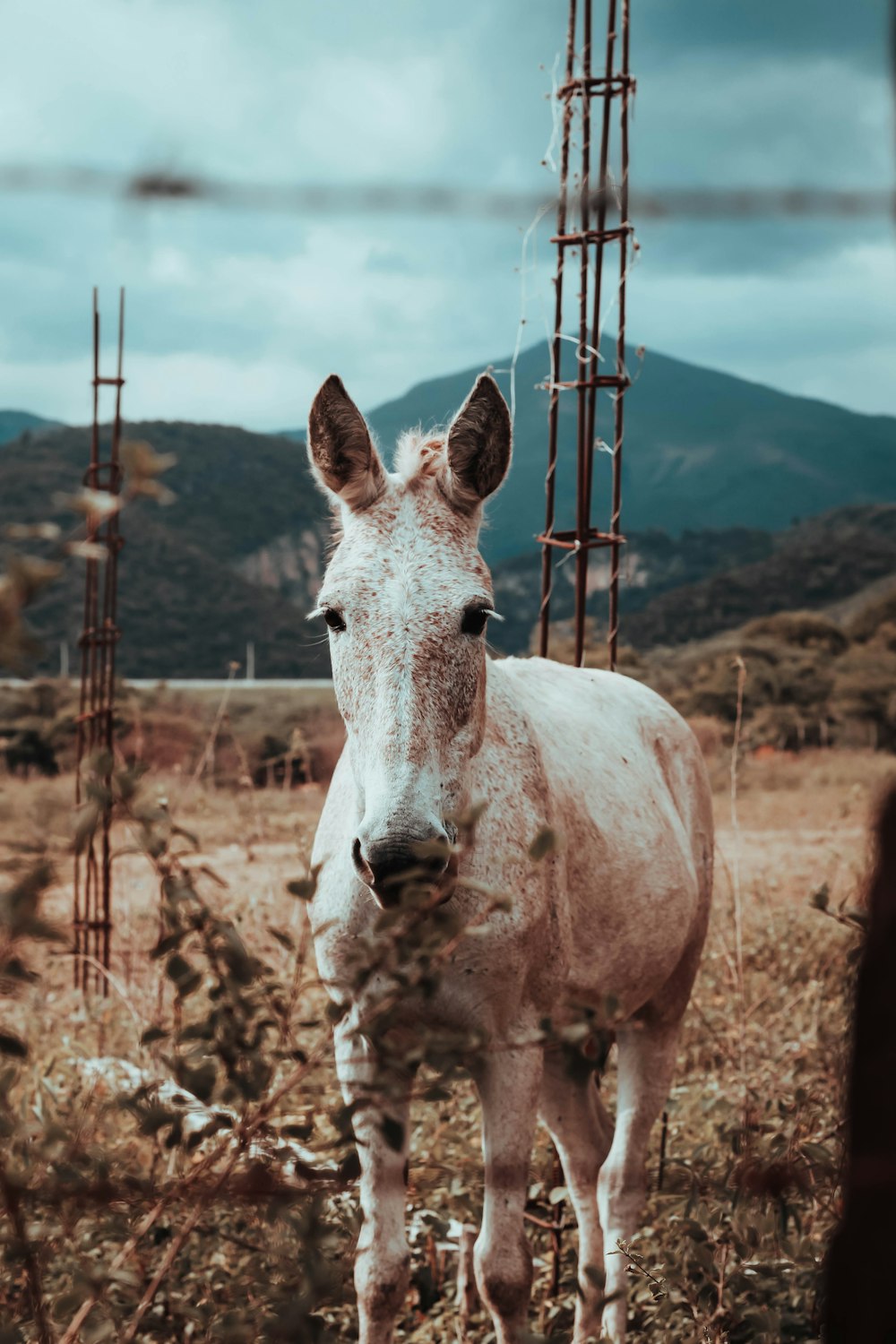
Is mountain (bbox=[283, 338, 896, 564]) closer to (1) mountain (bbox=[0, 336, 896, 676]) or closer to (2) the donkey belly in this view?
(1) mountain (bbox=[0, 336, 896, 676])

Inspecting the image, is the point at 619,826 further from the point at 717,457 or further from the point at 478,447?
the point at 717,457

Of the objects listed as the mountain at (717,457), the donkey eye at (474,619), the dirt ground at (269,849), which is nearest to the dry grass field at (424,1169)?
the dirt ground at (269,849)

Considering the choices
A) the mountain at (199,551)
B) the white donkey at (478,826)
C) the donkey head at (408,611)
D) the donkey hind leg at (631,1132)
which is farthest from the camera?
the mountain at (199,551)

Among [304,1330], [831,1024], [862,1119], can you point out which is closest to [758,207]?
[862,1119]

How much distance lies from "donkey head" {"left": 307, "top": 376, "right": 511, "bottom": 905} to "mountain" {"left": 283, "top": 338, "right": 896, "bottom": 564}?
7277 cm

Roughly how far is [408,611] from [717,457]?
104 metres

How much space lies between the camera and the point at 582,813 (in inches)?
131

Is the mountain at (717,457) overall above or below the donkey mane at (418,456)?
above

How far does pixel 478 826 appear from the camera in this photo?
2.85 metres

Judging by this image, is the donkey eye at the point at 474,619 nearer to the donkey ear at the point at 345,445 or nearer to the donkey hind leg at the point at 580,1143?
the donkey ear at the point at 345,445

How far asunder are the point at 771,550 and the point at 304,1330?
58948mm

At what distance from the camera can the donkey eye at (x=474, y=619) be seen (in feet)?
8.76

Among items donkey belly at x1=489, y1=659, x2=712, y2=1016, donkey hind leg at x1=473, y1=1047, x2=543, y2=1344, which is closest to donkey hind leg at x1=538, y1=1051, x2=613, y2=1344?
donkey belly at x1=489, y1=659, x2=712, y2=1016

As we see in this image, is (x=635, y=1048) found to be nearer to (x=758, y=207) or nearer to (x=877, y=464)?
(x=758, y=207)
